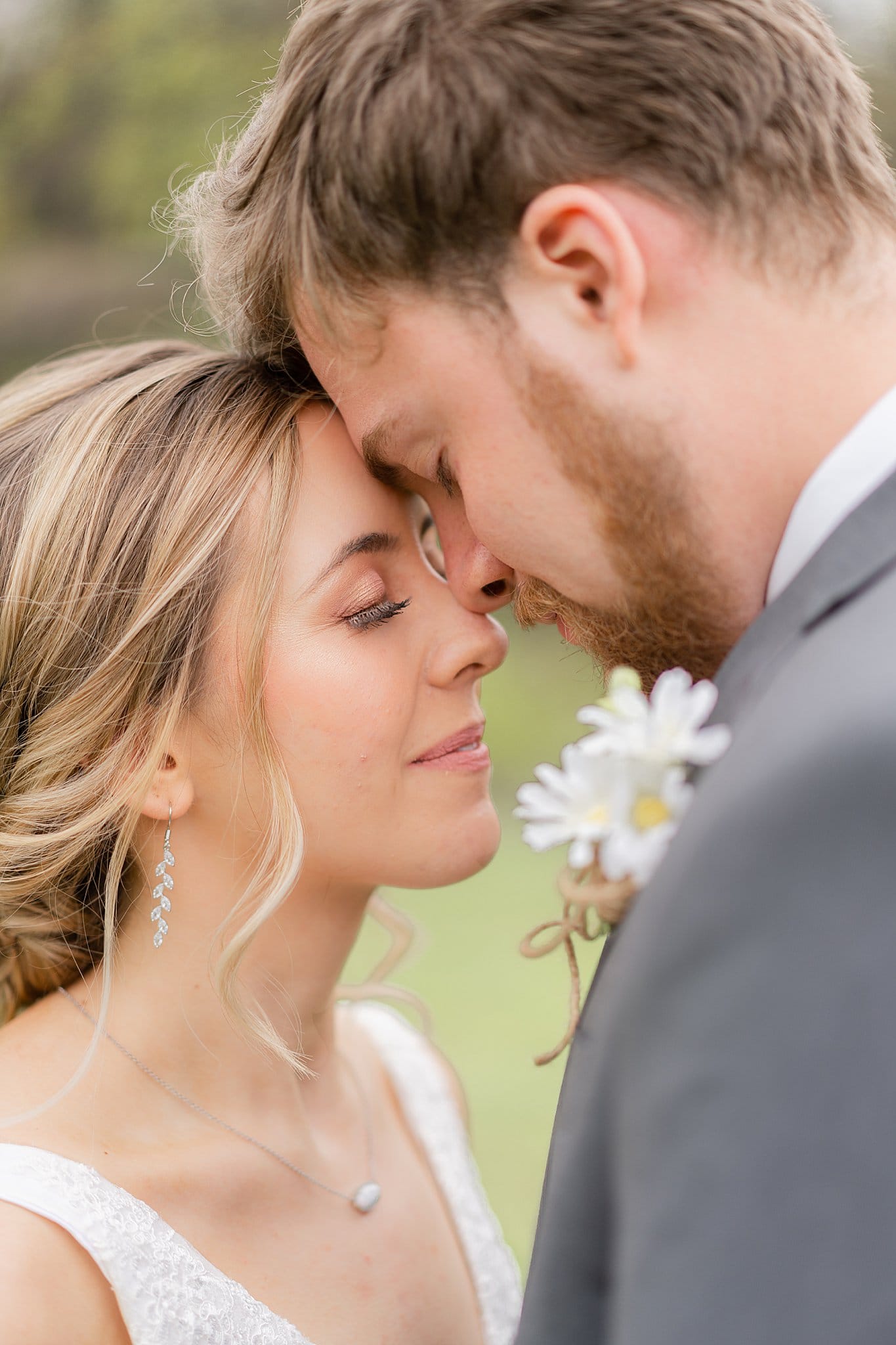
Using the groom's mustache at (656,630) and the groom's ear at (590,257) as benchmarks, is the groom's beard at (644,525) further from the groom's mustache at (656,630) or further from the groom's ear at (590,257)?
the groom's ear at (590,257)

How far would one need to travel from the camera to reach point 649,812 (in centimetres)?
144

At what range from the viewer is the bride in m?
2.49

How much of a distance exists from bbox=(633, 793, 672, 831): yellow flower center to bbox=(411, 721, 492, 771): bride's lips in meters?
1.22

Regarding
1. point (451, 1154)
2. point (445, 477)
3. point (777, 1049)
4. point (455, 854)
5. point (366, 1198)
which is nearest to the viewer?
point (777, 1049)

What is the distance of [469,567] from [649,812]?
1.15m

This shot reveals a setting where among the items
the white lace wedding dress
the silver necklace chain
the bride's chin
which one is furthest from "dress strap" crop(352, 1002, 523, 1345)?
the bride's chin

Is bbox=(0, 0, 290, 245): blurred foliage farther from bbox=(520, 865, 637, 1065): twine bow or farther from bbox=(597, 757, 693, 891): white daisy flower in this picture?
bbox=(597, 757, 693, 891): white daisy flower

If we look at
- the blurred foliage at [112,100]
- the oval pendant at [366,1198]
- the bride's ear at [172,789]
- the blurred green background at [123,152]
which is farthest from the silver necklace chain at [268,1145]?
the blurred foliage at [112,100]

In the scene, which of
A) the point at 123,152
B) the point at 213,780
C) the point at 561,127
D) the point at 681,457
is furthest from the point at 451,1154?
the point at 123,152

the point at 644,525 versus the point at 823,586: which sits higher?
the point at 823,586

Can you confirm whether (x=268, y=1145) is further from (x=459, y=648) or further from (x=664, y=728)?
(x=664, y=728)

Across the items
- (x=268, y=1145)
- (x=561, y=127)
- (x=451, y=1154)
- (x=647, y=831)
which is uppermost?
(x=561, y=127)

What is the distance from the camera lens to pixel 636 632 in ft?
6.52

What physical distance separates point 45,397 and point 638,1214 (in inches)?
87.2
